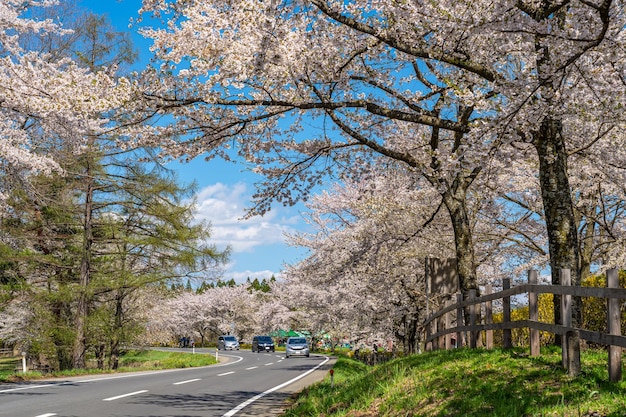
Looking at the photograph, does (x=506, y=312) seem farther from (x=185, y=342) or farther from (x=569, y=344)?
(x=185, y=342)

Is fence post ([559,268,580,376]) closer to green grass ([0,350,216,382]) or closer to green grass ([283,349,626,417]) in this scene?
green grass ([283,349,626,417])

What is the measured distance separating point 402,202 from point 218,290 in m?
73.7

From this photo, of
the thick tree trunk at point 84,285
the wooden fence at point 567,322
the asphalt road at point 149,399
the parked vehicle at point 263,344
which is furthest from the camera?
the parked vehicle at point 263,344

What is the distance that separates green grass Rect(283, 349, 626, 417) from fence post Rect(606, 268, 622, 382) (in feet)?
0.51

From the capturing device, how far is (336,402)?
9773mm

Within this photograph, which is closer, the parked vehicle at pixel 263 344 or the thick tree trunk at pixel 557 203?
the thick tree trunk at pixel 557 203

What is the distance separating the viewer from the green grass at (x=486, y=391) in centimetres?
568

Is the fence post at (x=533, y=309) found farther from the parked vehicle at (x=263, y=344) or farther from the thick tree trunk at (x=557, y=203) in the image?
the parked vehicle at (x=263, y=344)

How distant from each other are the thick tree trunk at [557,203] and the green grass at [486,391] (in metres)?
1.39

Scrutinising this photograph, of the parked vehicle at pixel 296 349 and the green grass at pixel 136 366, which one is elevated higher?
the green grass at pixel 136 366

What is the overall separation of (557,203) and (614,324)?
12.7ft

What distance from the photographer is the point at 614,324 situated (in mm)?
6047

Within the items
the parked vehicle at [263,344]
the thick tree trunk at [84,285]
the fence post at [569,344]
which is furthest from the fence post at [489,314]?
the parked vehicle at [263,344]

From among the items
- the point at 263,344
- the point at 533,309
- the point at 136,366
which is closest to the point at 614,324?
the point at 533,309
